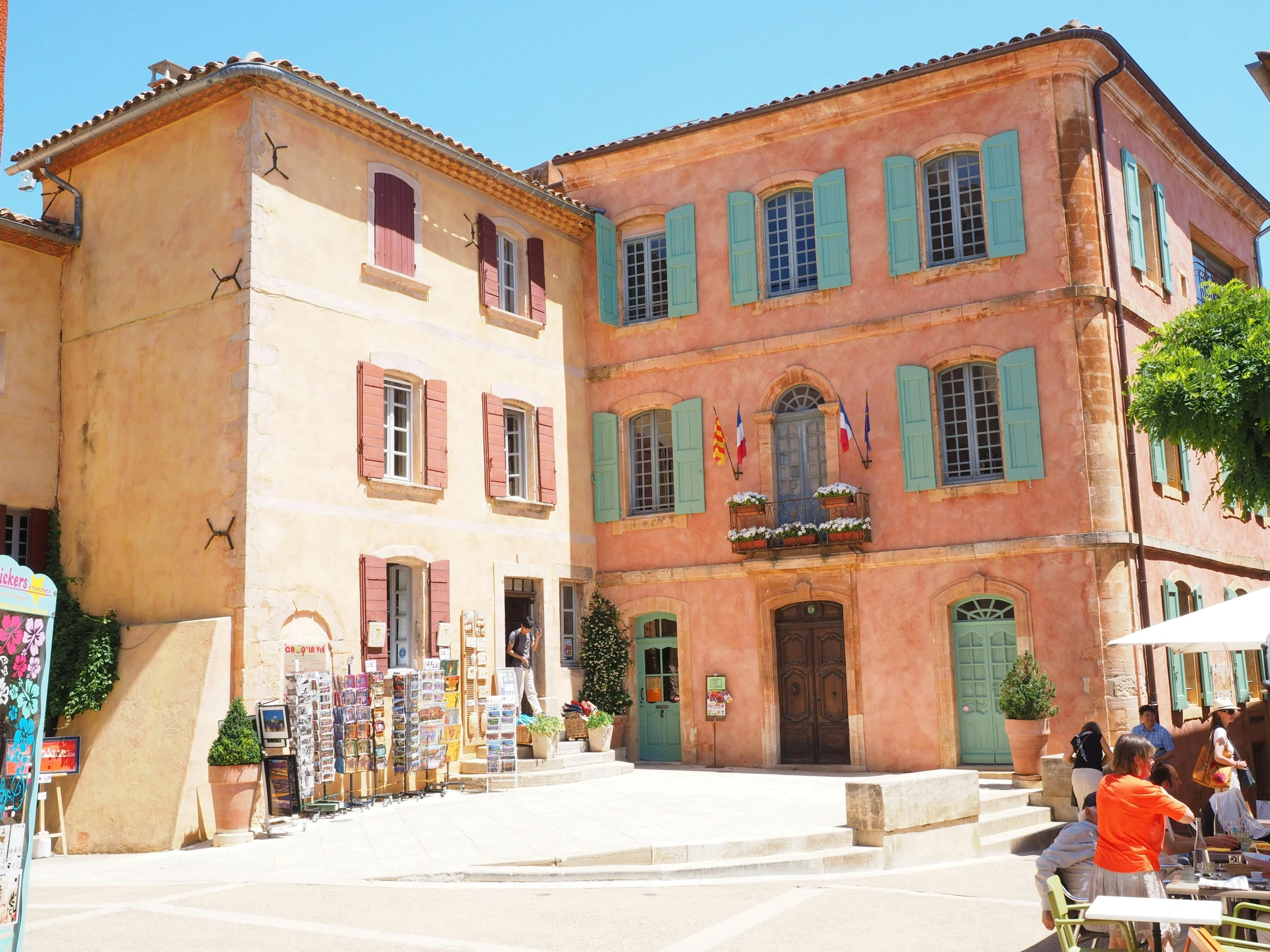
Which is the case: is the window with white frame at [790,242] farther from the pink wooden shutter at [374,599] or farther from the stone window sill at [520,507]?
the pink wooden shutter at [374,599]

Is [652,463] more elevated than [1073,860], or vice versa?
[652,463]

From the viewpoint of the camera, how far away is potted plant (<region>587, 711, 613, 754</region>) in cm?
1734

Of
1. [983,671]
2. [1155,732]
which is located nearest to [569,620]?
[983,671]

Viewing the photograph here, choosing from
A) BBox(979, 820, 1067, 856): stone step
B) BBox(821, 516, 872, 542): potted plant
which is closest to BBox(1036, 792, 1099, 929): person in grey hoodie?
BBox(979, 820, 1067, 856): stone step

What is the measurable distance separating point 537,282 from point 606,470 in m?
3.13

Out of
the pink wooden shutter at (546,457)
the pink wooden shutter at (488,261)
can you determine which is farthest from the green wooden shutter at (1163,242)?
the pink wooden shutter at (488,261)

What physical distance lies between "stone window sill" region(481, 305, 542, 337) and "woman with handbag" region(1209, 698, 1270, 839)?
34.9 ft

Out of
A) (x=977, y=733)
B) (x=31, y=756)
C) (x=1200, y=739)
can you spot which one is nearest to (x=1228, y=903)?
(x=31, y=756)

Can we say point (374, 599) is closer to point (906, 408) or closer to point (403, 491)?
point (403, 491)

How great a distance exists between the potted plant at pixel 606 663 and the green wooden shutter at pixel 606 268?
4625 mm

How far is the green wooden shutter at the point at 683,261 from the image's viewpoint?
19.0m

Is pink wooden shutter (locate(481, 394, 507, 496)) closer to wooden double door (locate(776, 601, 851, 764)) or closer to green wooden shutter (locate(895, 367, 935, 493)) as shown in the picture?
wooden double door (locate(776, 601, 851, 764))

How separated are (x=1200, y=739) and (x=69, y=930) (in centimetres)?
1414

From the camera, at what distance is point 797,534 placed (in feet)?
57.1
